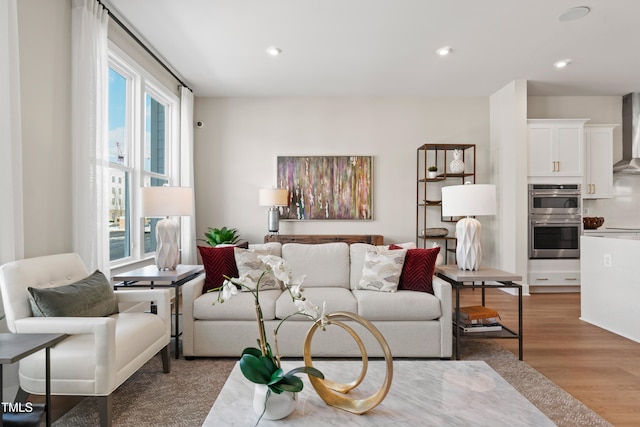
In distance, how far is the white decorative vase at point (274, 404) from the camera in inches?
50.4

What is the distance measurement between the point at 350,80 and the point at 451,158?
1960mm

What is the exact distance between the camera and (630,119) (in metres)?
5.41

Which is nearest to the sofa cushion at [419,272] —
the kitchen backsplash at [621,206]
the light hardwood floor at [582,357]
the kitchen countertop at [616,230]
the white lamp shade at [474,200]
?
the white lamp shade at [474,200]

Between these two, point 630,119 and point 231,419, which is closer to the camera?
point 231,419

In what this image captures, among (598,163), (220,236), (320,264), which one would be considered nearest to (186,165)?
(220,236)

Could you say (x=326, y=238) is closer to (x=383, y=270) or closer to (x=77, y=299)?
(x=383, y=270)

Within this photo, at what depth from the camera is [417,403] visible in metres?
1.41

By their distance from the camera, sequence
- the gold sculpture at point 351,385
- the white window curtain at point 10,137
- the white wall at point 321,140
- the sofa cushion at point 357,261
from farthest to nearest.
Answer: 1. the white wall at point 321,140
2. the sofa cushion at point 357,261
3. the white window curtain at point 10,137
4. the gold sculpture at point 351,385

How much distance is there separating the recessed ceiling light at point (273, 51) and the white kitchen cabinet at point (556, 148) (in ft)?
11.3

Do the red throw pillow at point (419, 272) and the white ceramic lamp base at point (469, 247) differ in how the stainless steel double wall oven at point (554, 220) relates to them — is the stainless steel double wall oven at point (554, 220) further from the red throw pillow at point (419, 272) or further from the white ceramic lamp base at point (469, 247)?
the red throw pillow at point (419, 272)

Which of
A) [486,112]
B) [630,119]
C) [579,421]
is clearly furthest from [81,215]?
[630,119]

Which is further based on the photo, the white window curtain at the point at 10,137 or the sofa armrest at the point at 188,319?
the sofa armrest at the point at 188,319

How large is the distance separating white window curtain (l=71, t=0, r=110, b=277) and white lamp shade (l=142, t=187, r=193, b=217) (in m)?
0.34

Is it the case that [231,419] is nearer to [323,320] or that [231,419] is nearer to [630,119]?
[323,320]
